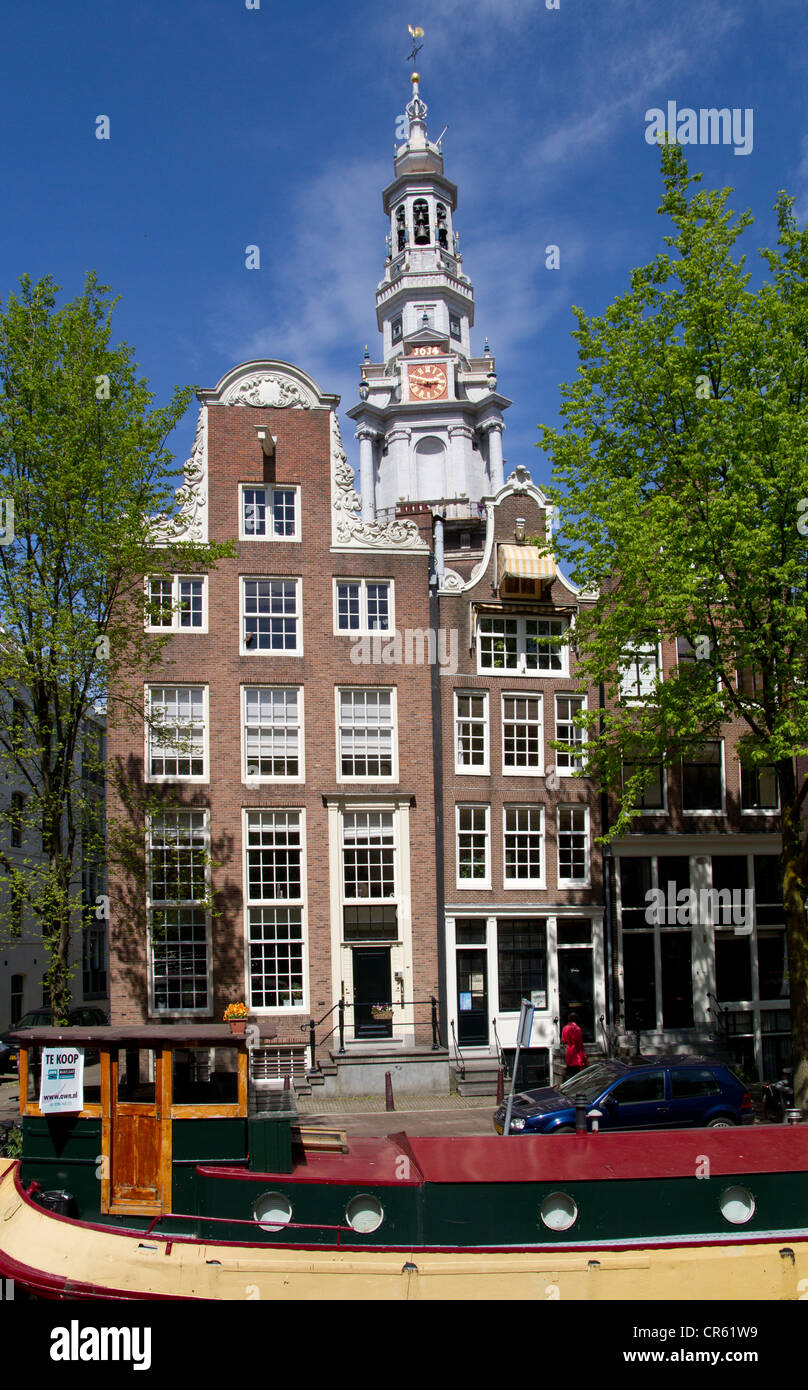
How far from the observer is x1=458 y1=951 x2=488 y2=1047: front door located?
1155 inches

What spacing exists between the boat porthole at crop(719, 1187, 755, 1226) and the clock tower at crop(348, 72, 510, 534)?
5774 centimetres

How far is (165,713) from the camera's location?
1112 inches

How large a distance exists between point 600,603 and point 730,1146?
13.6m

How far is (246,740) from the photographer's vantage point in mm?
29062

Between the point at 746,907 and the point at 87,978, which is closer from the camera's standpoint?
the point at 746,907

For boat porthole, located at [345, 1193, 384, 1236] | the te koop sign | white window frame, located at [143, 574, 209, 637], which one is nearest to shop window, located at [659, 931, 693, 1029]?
white window frame, located at [143, 574, 209, 637]

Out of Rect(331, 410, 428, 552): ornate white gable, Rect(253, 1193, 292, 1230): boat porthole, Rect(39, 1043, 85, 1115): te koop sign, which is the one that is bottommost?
Rect(253, 1193, 292, 1230): boat porthole

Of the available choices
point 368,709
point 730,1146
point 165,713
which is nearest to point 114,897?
point 165,713

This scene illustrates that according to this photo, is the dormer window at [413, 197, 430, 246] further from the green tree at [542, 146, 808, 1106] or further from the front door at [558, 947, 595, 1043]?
the front door at [558, 947, 595, 1043]

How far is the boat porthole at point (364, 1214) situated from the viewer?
1255 centimetres

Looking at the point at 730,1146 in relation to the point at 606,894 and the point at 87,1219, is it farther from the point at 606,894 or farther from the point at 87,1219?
the point at 606,894

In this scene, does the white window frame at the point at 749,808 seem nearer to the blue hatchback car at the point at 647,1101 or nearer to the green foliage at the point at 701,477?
the green foliage at the point at 701,477

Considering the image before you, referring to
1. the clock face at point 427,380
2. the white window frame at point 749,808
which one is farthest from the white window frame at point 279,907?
the clock face at point 427,380

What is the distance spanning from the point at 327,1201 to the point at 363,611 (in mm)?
19359
